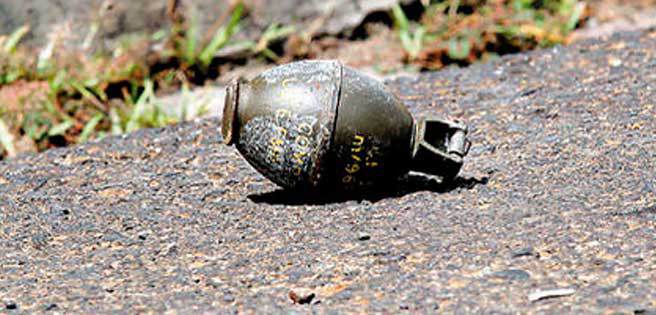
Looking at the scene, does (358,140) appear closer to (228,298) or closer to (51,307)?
(228,298)

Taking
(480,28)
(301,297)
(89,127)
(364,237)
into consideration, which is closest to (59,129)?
(89,127)

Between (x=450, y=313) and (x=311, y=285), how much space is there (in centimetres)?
56

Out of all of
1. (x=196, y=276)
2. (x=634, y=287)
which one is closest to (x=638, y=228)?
(x=634, y=287)

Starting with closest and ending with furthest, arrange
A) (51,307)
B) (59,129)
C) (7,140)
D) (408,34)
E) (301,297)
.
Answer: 1. (301,297)
2. (51,307)
3. (7,140)
4. (59,129)
5. (408,34)

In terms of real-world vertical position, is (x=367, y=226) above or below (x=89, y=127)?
above

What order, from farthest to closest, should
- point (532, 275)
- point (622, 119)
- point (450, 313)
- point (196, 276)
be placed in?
point (622, 119)
point (196, 276)
point (532, 275)
point (450, 313)

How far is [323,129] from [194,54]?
3641 mm

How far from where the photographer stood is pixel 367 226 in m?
4.37

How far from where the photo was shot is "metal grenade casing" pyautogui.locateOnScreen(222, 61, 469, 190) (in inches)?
170

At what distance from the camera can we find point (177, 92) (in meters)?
7.70

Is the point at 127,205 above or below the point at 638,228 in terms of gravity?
below

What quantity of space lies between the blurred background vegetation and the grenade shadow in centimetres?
233

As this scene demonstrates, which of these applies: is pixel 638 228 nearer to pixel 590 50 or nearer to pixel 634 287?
pixel 634 287

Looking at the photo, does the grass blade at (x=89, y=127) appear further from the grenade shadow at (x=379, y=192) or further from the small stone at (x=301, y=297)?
the small stone at (x=301, y=297)
